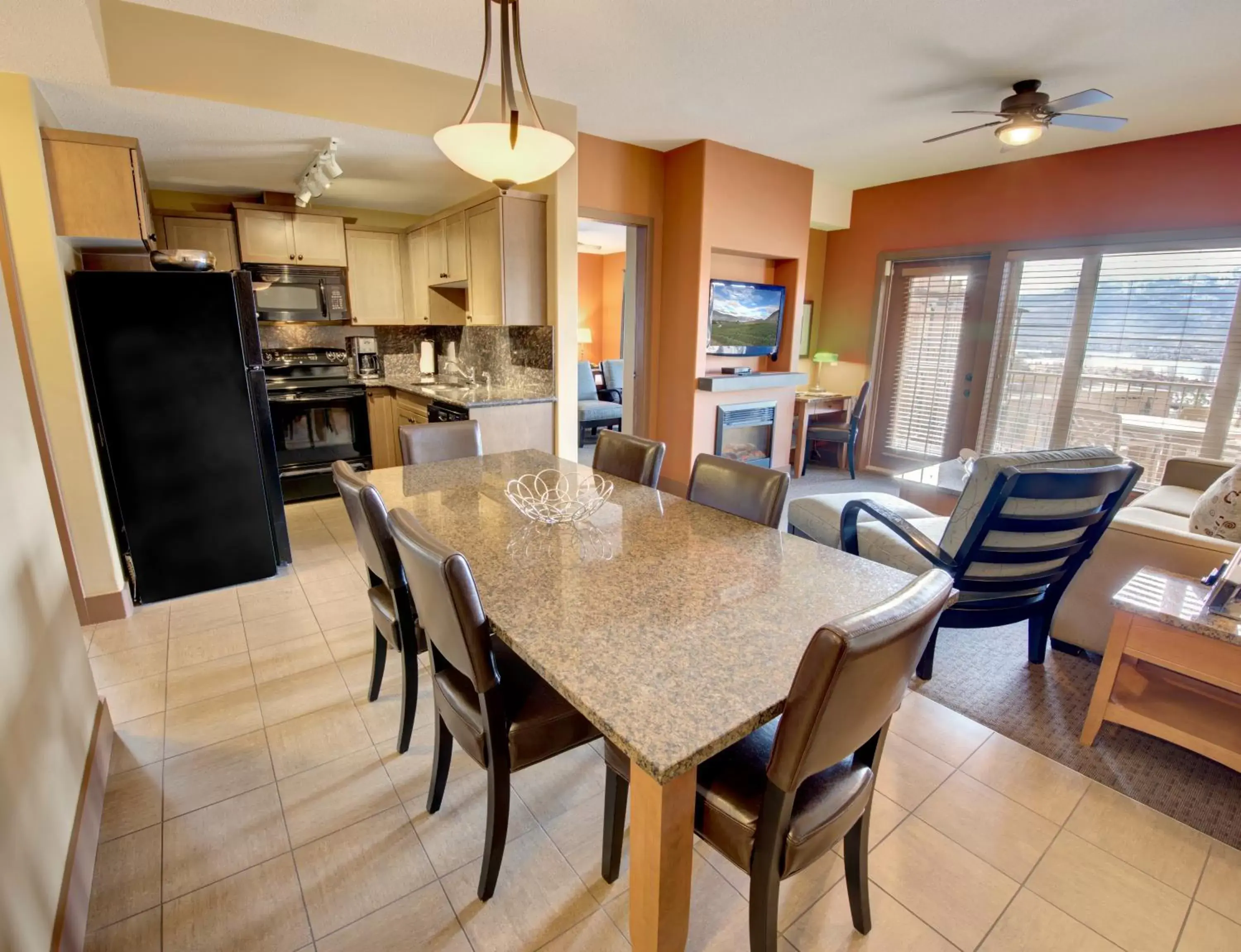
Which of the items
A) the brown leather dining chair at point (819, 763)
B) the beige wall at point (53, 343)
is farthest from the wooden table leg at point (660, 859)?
the beige wall at point (53, 343)

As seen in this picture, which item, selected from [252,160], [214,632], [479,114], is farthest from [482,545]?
[252,160]

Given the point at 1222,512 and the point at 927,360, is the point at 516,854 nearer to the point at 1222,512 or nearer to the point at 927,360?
the point at 1222,512

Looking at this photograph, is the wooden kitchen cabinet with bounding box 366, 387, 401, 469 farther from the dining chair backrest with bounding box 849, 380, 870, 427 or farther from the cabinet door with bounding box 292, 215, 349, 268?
the dining chair backrest with bounding box 849, 380, 870, 427

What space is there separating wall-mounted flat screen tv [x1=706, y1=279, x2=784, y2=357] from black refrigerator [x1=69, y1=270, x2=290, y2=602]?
10.1ft

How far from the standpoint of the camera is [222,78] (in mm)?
2596

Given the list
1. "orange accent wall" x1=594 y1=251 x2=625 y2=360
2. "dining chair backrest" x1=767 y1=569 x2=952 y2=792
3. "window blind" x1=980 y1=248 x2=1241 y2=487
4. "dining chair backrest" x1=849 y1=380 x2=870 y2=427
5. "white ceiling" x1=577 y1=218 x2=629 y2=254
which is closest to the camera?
"dining chair backrest" x1=767 y1=569 x2=952 y2=792

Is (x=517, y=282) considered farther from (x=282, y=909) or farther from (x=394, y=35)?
(x=282, y=909)

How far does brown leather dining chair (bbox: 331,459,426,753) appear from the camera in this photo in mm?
1654

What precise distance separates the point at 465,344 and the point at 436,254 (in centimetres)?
81

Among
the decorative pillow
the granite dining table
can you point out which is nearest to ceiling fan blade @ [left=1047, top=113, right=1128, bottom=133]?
the decorative pillow

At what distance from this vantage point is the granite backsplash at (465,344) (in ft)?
13.4

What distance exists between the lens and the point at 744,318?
481 centimetres

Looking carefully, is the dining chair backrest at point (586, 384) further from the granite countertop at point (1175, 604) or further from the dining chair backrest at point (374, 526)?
the granite countertop at point (1175, 604)

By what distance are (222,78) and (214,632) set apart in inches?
97.3
